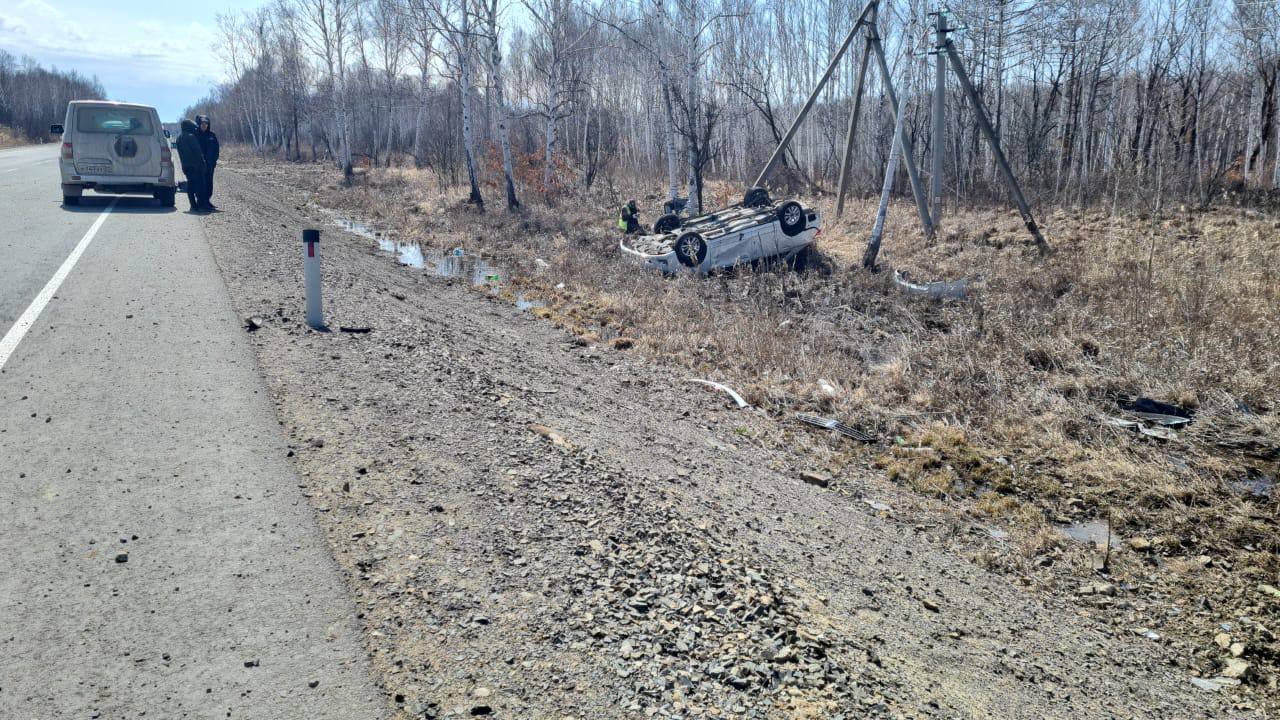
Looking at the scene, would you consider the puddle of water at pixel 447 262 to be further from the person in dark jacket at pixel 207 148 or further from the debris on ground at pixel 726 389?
the debris on ground at pixel 726 389

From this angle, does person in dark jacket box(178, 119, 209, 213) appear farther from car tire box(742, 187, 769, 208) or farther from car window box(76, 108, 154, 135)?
car tire box(742, 187, 769, 208)

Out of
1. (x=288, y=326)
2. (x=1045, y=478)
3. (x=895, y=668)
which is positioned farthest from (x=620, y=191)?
(x=895, y=668)

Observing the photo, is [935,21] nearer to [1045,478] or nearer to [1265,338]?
[1265,338]

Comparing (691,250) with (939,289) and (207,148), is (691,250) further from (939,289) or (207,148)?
(207,148)

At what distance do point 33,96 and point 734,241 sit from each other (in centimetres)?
10223

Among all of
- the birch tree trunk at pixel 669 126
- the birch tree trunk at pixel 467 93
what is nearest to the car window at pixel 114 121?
the birch tree trunk at pixel 467 93

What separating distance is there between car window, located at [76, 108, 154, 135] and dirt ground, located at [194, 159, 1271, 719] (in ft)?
34.9

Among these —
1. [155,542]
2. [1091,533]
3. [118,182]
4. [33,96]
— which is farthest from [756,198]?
[33,96]

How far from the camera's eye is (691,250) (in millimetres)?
13109

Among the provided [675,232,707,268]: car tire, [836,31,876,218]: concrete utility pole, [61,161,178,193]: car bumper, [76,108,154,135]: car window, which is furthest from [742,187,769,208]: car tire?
[76,108,154,135]: car window

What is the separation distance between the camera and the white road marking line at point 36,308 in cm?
593

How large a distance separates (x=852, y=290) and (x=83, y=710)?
36.9 feet

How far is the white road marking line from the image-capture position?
5.93 meters

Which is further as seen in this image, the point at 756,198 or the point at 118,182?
the point at 756,198
